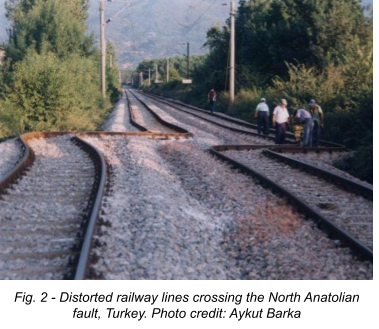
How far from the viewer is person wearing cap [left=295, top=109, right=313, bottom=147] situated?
19.5m

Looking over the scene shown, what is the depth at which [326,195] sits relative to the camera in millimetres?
11750

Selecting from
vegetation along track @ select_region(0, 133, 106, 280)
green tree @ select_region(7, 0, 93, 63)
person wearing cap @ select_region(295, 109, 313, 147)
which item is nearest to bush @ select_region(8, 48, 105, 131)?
vegetation along track @ select_region(0, 133, 106, 280)

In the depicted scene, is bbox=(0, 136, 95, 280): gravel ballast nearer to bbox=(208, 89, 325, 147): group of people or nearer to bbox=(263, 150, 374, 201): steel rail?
bbox=(263, 150, 374, 201): steel rail

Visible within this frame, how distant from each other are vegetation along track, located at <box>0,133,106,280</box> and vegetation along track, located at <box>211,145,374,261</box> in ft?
10.5

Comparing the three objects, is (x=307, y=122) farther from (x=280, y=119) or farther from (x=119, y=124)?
(x=119, y=124)

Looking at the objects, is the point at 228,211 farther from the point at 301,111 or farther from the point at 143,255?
the point at 301,111

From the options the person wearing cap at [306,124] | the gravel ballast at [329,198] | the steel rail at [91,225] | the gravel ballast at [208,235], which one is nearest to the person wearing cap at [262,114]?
the person wearing cap at [306,124]

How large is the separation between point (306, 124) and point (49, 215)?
1191 cm

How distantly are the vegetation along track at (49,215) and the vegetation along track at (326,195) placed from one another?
3.19 m

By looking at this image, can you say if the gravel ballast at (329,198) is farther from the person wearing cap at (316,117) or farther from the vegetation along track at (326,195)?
the person wearing cap at (316,117)

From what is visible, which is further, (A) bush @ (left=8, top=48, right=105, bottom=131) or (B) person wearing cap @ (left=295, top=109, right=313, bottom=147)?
(A) bush @ (left=8, top=48, right=105, bottom=131)

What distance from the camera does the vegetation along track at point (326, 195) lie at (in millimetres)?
8586

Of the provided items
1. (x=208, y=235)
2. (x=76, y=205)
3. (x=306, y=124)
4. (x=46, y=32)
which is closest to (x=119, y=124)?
(x=306, y=124)
